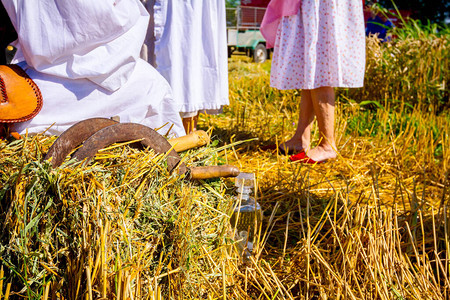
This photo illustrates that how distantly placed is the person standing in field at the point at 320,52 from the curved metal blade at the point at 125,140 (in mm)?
1325

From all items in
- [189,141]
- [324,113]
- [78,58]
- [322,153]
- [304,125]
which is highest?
[78,58]

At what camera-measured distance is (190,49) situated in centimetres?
207

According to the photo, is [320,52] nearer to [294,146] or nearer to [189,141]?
[294,146]

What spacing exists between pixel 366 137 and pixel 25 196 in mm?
2611

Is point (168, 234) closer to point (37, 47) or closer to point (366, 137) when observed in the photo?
point (37, 47)

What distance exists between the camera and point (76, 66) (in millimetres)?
1527

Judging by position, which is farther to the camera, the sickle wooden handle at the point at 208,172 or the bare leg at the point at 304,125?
the bare leg at the point at 304,125

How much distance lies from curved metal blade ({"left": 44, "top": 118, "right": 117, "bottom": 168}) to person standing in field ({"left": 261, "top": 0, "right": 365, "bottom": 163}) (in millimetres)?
1477

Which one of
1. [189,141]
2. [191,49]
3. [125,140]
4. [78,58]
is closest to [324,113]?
[191,49]

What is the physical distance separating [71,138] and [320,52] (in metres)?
1.74

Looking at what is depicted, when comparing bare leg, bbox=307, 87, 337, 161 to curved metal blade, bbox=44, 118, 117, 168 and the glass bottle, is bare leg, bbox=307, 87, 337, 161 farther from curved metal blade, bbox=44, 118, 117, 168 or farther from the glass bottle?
curved metal blade, bbox=44, 118, 117, 168

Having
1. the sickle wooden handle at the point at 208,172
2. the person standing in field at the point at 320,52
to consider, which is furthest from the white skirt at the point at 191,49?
the sickle wooden handle at the point at 208,172

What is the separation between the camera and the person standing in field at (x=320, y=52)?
2.43m

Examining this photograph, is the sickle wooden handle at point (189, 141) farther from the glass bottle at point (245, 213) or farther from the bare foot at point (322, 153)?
the bare foot at point (322, 153)
